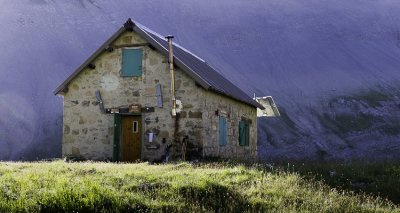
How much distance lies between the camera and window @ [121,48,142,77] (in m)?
18.0

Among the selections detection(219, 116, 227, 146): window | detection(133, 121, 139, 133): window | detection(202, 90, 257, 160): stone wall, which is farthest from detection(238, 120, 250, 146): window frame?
detection(133, 121, 139, 133): window

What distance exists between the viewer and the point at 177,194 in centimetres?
847

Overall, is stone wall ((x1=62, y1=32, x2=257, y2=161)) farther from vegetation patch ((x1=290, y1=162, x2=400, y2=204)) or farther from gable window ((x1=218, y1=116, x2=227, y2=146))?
vegetation patch ((x1=290, y1=162, x2=400, y2=204))

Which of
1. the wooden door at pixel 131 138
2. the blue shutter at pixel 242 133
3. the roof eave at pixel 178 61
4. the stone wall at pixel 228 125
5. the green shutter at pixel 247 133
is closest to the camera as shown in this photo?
the roof eave at pixel 178 61

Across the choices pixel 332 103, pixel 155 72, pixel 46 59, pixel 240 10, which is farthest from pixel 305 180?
pixel 240 10

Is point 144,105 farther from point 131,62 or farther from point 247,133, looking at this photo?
point 247,133

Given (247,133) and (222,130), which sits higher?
(222,130)

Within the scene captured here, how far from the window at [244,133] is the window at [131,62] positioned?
5.43 meters

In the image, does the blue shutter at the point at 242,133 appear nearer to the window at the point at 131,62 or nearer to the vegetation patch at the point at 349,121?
the window at the point at 131,62

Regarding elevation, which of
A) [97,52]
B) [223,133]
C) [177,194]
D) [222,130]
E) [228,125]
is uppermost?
[97,52]

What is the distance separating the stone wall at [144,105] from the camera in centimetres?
1695

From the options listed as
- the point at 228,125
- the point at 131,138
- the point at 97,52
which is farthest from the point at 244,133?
the point at 97,52

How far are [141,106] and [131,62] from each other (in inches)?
67.2

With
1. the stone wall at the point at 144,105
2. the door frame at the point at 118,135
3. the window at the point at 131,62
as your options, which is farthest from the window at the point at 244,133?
the window at the point at 131,62
